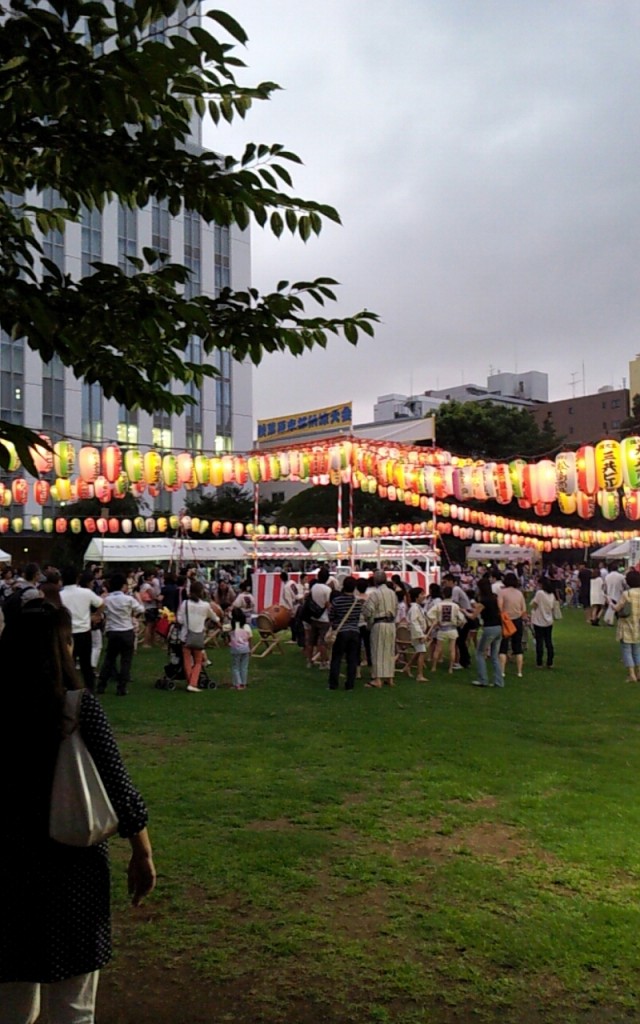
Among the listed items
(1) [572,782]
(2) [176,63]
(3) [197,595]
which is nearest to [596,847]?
(1) [572,782]

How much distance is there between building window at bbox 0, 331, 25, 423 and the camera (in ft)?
139

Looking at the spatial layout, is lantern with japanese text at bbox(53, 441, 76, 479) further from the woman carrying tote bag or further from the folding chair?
the woman carrying tote bag

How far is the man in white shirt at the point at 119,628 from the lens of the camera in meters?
11.0

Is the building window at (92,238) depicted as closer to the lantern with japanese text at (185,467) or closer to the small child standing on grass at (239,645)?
the lantern with japanese text at (185,467)

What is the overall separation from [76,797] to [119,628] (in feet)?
30.1

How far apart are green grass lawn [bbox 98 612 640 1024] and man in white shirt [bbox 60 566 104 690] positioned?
1.49m

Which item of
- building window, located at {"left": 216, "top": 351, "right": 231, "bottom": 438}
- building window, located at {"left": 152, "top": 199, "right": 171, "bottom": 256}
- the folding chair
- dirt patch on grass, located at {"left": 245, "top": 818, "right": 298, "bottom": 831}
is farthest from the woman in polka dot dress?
building window, located at {"left": 216, "top": 351, "right": 231, "bottom": 438}

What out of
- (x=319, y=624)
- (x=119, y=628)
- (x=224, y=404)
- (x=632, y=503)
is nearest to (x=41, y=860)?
(x=119, y=628)

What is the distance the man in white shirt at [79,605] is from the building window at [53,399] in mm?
35828

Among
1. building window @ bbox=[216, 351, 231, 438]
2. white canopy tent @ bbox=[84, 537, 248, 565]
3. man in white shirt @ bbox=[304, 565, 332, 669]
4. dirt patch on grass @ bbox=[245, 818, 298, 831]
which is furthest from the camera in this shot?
building window @ bbox=[216, 351, 231, 438]

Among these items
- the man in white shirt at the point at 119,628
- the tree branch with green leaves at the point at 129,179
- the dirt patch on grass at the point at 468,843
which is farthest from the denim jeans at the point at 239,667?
the tree branch with green leaves at the point at 129,179

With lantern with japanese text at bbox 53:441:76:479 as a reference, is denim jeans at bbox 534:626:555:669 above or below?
below

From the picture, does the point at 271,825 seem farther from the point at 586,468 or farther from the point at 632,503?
the point at 632,503

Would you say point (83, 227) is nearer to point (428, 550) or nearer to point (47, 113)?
point (428, 550)
